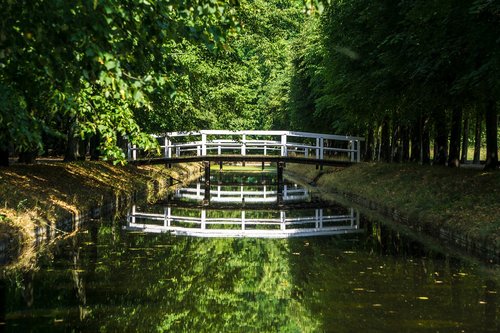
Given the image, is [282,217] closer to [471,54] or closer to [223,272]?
[471,54]

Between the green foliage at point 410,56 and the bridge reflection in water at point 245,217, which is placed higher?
the green foliage at point 410,56

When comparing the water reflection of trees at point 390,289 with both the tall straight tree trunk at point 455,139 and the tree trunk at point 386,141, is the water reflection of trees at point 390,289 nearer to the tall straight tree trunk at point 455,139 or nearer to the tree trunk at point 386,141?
the tall straight tree trunk at point 455,139

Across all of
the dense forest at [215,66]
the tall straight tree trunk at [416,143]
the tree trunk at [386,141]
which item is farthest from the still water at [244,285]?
the tree trunk at [386,141]

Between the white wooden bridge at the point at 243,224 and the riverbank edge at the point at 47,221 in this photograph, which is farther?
the white wooden bridge at the point at 243,224

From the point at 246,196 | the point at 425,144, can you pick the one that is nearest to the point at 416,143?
the point at 425,144

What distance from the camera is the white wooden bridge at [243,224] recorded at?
18250 millimetres

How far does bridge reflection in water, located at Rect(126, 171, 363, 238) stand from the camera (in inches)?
730

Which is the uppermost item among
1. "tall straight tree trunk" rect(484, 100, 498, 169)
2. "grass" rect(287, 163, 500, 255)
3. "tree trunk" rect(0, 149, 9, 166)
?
Result: "tall straight tree trunk" rect(484, 100, 498, 169)

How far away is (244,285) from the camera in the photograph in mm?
10617

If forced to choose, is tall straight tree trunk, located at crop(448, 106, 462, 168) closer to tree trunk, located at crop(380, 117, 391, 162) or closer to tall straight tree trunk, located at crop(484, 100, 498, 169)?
tall straight tree trunk, located at crop(484, 100, 498, 169)

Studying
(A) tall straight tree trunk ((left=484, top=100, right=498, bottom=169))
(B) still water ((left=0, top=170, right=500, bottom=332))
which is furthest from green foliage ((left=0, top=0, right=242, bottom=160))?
(A) tall straight tree trunk ((left=484, top=100, right=498, bottom=169))

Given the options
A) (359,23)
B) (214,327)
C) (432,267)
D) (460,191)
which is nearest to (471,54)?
(460,191)

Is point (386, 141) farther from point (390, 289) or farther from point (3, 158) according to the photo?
point (390, 289)

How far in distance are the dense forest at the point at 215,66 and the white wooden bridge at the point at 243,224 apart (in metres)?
2.86
